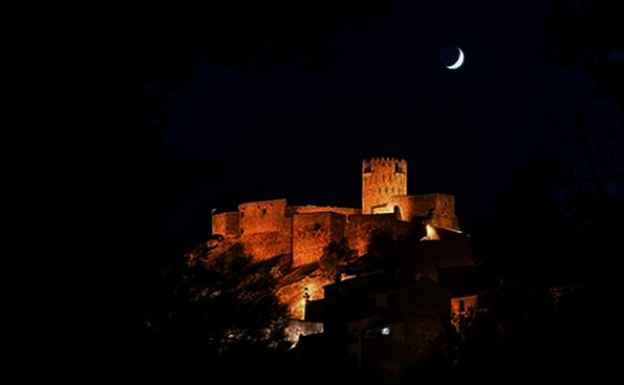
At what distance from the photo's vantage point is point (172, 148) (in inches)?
306

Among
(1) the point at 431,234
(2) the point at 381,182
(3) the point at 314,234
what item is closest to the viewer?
(1) the point at 431,234

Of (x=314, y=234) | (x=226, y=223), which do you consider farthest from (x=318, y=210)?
(x=226, y=223)

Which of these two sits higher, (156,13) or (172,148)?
(156,13)

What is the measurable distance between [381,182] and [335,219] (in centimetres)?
759

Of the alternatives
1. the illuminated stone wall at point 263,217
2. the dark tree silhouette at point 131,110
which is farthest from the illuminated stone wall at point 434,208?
the dark tree silhouette at point 131,110

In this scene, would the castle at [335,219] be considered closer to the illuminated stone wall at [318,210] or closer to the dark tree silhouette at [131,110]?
the illuminated stone wall at [318,210]

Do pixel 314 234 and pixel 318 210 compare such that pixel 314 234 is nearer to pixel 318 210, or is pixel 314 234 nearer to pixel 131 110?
pixel 318 210

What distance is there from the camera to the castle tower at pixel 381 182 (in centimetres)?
5694

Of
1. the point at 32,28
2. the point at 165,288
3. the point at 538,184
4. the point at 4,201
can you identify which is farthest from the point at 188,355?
the point at 538,184

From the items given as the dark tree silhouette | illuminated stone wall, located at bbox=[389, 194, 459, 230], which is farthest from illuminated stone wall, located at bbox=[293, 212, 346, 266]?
the dark tree silhouette

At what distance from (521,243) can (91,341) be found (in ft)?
21.7

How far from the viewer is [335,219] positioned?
51.2m

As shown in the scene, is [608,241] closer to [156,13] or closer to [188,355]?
[188,355]

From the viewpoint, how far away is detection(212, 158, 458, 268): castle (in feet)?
166
